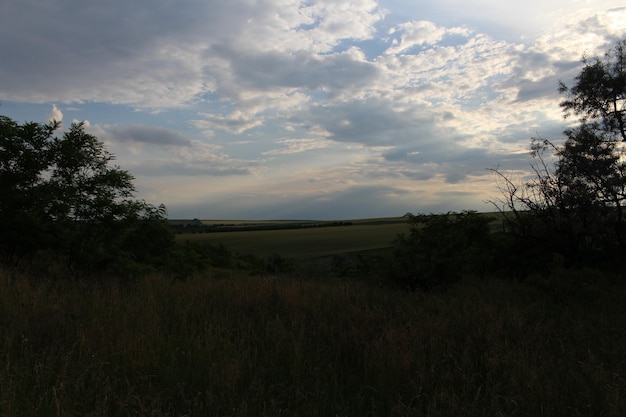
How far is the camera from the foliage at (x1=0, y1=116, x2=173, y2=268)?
33.7 feet

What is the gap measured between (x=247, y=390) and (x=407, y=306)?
421 cm

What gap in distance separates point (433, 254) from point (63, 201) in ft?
33.4

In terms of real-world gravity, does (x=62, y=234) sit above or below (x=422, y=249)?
above

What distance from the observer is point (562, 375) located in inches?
169

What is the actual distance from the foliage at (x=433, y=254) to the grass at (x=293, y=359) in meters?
3.36

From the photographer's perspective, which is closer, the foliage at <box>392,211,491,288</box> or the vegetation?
the vegetation

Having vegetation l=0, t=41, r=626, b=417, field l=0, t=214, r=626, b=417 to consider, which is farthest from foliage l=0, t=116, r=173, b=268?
field l=0, t=214, r=626, b=417

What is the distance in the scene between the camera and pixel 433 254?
11.1 m

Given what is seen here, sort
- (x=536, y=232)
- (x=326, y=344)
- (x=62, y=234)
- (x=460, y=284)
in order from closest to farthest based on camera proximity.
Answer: (x=326, y=344) < (x=62, y=234) < (x=460, y=284) < (x=536, y=232)

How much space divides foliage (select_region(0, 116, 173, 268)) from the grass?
331 centimetres

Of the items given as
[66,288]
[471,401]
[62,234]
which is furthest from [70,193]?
[471,401]

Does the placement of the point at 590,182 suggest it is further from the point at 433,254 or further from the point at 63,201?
the point at 63,201

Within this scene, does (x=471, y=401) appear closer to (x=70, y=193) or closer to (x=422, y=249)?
(x=422, y=249)

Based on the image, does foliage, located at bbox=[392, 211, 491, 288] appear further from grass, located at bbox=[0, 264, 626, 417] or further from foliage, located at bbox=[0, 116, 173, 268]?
foliage, located at bbox=[0, 116, 173, 268]
